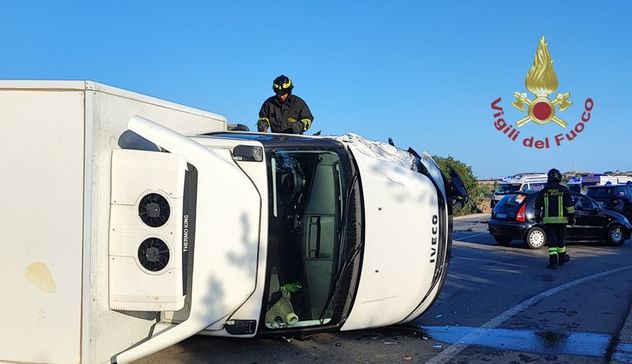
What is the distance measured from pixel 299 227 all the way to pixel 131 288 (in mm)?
1531

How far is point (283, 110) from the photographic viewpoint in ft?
22.2

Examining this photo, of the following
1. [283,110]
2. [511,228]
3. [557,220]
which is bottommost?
[511,228]

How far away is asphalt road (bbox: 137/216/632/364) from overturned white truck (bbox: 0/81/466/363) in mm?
307

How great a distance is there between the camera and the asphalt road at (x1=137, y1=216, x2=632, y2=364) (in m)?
4.71

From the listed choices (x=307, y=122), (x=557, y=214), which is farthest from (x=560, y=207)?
(x=307, y=122)

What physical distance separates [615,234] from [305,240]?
12.2m

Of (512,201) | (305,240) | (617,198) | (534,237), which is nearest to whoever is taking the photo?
(305,240)

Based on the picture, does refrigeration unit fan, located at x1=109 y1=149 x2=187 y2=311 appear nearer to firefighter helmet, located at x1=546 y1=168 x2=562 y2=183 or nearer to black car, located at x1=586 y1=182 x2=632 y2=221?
firefighter helmet, located at x1=546 y1=168 x2=562 y2=183

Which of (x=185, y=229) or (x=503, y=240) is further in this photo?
(x=503, y=240)

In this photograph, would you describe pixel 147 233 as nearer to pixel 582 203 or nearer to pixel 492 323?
pixel 492 323

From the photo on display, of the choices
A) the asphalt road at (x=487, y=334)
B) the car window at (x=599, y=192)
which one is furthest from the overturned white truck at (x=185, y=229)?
the car window at (x=599, y=192)

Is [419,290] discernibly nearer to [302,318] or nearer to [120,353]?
[302,318]

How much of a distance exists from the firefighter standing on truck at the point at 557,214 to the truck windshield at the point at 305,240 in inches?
274

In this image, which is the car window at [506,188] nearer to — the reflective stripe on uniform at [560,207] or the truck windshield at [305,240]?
the reflective stripe on uniform at [560,207]
